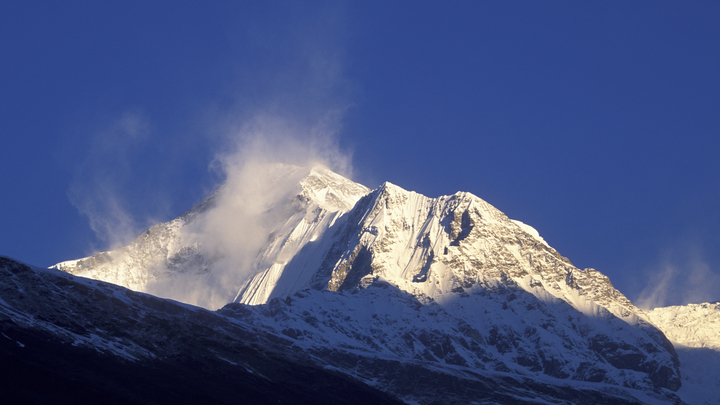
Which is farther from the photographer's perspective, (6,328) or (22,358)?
(6,328)

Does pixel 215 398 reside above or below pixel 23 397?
above

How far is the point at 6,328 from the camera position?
199125 millimetres

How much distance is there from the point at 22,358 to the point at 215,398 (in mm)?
41284

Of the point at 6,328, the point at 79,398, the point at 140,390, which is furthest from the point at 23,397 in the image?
the point at 6,328

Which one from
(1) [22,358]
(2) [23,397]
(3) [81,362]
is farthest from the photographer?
(3) [81,362]

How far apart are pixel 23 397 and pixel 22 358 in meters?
22.4

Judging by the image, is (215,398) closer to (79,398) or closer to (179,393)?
(179,393)

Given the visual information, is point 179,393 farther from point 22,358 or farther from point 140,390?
point 22,358

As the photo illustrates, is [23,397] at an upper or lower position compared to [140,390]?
lower

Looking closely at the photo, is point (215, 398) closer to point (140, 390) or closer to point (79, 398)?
point (140, 390)

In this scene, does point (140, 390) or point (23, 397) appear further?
point (140, 390)

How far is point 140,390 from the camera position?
613ft

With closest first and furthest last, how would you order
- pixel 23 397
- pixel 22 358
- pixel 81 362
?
pixel 23 397 → pixel 22 358 → pixel 81 362

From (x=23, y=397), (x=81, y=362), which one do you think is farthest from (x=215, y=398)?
(x=23, y=397)
